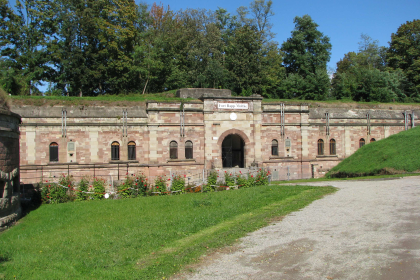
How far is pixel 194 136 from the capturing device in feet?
101

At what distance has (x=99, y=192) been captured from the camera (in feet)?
68.1

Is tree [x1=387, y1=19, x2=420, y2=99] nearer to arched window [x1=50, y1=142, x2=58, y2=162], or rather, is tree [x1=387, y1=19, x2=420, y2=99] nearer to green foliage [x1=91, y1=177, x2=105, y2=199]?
green foliage [x1=91, y1=177, x2=105, y2=199]

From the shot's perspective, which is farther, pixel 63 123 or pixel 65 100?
pixel 65 100

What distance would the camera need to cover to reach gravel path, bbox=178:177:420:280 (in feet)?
25.8

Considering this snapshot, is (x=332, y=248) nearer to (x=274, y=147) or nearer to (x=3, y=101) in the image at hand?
(x=3, y=101)

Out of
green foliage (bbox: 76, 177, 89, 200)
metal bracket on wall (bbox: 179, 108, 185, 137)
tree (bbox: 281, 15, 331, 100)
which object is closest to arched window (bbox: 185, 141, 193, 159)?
metal bracket on wall (bbox: 179, 108, 185, 137)

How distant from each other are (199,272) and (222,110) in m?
23.4

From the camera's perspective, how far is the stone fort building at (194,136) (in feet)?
92.2

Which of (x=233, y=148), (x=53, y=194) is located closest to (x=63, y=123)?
(x=53, y=194)

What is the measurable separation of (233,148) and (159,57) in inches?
715

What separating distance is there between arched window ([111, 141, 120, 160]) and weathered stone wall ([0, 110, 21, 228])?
12.9 m

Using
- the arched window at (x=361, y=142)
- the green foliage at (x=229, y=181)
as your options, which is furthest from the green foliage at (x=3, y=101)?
the arched window at (x=361, y=142)

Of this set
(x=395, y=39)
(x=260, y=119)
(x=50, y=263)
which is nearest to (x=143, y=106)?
(x=260, y=119)

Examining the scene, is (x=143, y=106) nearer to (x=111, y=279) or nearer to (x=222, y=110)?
(x=222, y=110)
